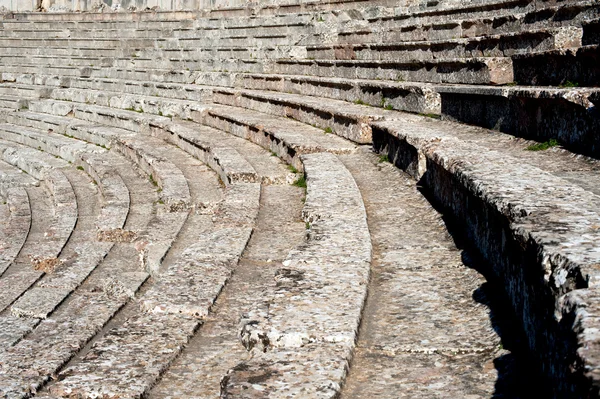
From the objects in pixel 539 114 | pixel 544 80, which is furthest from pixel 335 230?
pixel 544 80

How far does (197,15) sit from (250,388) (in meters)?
19.7

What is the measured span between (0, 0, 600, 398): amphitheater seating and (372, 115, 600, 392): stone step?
0.01 meters

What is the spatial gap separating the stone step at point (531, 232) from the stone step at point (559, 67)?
132 cm

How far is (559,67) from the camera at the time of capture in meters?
6.12

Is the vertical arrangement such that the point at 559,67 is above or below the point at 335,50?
below

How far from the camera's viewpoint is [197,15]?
21.0 metres

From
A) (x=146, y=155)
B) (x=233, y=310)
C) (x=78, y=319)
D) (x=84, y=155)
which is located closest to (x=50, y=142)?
(x=84, y=155)

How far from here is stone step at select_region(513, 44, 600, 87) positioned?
5559 millimetres

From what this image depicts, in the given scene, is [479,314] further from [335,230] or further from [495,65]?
[495,65]

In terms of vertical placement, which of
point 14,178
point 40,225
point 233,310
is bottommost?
point 40,225

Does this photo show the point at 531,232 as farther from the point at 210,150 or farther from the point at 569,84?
the point at 210,150

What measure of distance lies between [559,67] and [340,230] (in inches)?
116

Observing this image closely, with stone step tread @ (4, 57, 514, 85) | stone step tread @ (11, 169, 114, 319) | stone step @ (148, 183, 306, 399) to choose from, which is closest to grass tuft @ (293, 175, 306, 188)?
stone step @ (148, 183, 306, 399)

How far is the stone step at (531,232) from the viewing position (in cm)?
215
